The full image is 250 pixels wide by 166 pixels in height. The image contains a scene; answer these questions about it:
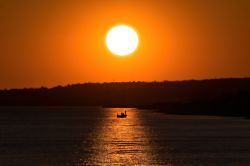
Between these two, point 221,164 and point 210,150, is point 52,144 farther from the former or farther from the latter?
point 221,164

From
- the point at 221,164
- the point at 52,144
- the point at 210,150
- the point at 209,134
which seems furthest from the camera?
the point at 209,134

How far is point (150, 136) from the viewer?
11944 cm

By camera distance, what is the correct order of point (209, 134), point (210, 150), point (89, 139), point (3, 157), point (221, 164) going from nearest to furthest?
point (221, 164), point (3, 157), point (210, 150), point (89, 139), point (209, 134)

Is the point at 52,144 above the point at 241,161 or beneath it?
above

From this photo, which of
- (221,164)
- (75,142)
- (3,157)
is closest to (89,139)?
(75,142)

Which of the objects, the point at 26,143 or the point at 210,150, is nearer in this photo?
the point at 210,150

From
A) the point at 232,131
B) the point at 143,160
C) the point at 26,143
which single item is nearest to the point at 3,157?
the point at 143,160

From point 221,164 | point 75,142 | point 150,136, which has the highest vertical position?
point 150,136

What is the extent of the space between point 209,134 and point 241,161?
43.8 meters

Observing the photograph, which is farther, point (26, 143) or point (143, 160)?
point (26, 143)

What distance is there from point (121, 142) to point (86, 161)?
2682 cm

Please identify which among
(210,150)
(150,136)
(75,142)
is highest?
(150,136)

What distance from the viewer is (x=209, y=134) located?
123m

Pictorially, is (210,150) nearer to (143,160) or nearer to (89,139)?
(143,160)
